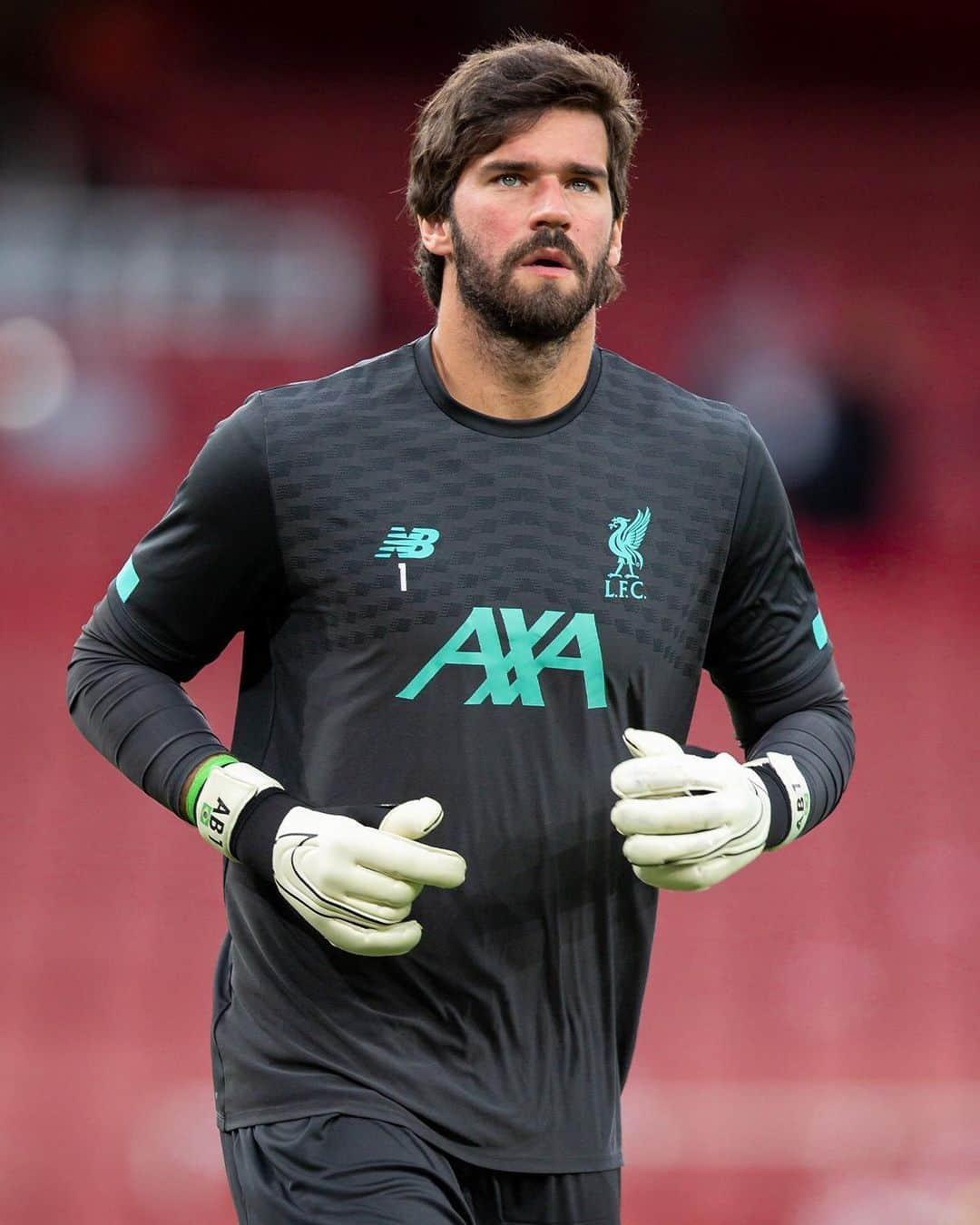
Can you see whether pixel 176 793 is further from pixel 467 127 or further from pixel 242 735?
pixel 467 127

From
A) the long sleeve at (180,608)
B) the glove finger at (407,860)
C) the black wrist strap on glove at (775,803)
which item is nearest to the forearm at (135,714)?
the long sleeve at (180,608)

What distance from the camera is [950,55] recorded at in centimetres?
655

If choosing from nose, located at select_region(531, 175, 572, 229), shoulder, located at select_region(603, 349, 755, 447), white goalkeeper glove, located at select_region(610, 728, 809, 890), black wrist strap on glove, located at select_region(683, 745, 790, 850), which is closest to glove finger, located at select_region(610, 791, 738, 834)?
white goalkeeper glove, located at select_region(610, 728, 809, 890)

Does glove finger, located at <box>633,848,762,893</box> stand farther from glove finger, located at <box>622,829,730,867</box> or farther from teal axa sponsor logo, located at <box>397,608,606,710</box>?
teal axa sponsor logo, located at <box>397,608,606,710</box>

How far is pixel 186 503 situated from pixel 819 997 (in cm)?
339

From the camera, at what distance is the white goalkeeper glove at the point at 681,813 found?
68.3 inches

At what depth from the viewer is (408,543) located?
76.8 inches

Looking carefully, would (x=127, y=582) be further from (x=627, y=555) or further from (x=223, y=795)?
Answer: (x=627, y=555)

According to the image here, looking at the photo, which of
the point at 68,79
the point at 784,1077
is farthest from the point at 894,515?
the point at 68,79

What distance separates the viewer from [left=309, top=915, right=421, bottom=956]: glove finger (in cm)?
176

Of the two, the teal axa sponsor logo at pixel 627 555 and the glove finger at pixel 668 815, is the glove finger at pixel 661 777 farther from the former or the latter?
the teal axa sponsor logo at pixel 627 555

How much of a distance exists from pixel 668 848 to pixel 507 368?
598 millimetres

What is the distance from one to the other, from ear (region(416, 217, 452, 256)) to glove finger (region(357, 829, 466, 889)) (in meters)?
0.75

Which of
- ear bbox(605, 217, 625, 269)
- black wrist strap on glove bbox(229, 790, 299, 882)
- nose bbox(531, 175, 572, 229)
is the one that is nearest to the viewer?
black wrist strap on glove bbox(229, 790, 299, 882)
